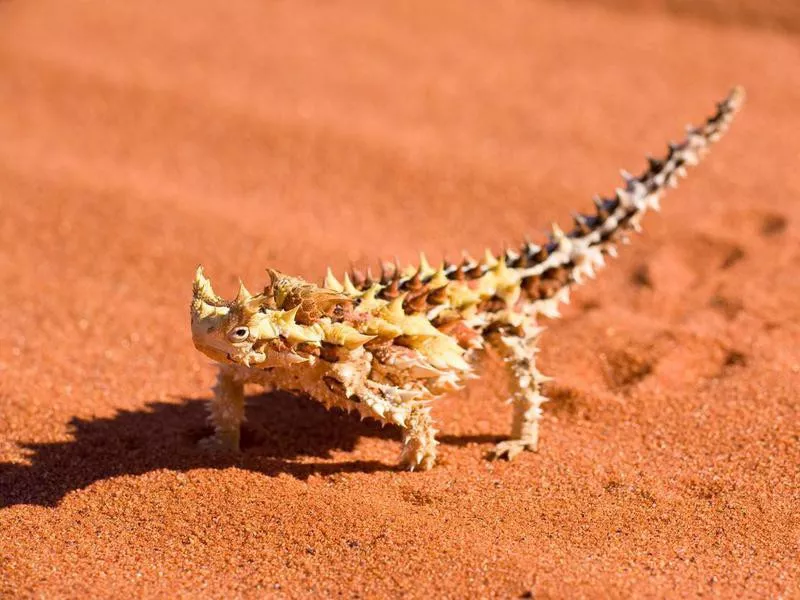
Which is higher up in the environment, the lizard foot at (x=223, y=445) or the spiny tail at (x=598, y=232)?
the spiny tail at (x=598, y=232)

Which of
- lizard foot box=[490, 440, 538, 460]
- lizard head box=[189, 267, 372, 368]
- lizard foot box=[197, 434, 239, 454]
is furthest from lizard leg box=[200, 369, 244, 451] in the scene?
lizard foot box=[490, 440, 538, 460]

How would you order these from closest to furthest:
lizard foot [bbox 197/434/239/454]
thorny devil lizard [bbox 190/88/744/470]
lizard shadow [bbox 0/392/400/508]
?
thorny devil lizard [bbox 190/88/744/470] → lizard shadow [bbox 0/392/400/508] → lizard foot [bbox 197/434/239/454]

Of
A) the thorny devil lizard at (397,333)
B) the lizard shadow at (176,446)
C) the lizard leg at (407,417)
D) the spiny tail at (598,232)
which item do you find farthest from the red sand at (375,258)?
the spiny tail at (598,232)

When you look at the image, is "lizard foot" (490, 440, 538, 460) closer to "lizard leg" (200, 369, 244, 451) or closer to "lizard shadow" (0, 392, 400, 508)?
"lizard shadow" (0, 392, 400, 508)

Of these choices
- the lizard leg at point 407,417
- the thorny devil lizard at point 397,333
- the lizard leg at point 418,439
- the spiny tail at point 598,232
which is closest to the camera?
the thorny devil lizard at point 397,333

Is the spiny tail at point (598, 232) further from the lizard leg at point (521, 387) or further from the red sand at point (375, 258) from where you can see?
the red sand at point (375, 258)

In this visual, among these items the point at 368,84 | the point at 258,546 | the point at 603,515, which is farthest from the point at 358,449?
the point at 368,84
